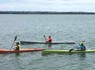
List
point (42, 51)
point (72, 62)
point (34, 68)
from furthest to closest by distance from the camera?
1. point (42, 51)
2. point (72, 62)
3. point (34, 68)

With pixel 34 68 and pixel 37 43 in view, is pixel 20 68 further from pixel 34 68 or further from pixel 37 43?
pixel 37 43

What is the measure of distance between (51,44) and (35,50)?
8097 mm

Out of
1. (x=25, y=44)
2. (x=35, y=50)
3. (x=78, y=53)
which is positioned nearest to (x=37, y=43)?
(x=25, y=44)

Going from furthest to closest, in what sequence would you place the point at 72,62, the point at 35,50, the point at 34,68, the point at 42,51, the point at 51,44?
the point at 51,44, the point at 35,50, the point at 42,51, the point at 72,62, the point at 34,68

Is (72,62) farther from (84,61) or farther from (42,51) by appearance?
(42,51)

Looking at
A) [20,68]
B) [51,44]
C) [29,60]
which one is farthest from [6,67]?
[51,44]

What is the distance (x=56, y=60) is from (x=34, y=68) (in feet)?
13.7

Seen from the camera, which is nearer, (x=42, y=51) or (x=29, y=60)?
(x=29, y=60)

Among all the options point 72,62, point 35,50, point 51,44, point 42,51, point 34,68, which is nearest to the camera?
point 34,68

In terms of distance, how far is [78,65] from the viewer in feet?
94.3

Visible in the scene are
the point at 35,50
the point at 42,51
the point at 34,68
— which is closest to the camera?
the point at 34,68

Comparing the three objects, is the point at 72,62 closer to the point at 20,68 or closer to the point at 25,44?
the point at 20,68

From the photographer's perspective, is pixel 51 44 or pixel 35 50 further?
pixel 51 44

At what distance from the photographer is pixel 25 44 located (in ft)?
145
